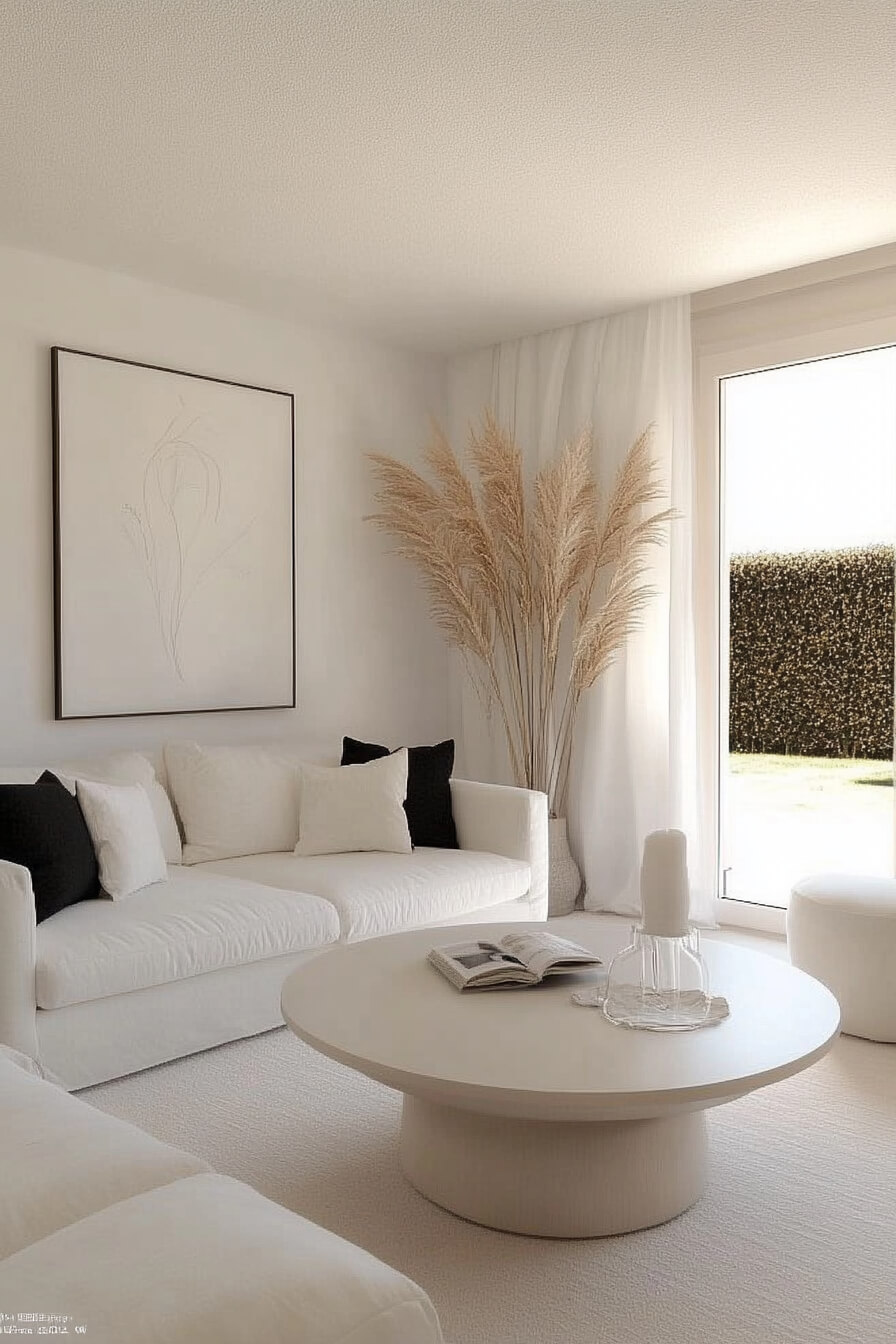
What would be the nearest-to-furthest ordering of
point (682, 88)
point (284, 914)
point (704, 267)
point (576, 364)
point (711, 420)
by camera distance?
point (682, 88) < point (284, 914) < point (704, 267) < point (711, 420) < point (576, 364)

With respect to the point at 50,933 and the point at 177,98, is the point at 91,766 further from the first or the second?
the point at 177,98

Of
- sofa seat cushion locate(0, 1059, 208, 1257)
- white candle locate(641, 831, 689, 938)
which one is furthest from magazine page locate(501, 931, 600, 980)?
sofa seat cushion locate(0, 1059, 208, 1257)

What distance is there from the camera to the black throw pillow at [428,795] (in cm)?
415

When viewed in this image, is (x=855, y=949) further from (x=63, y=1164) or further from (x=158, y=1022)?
(x=63, y=1164)

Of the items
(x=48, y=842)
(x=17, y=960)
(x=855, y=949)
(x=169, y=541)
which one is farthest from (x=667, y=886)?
(x=169, y=541)

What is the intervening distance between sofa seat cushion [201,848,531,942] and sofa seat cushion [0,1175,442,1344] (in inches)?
87.8

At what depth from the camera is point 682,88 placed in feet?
9.27

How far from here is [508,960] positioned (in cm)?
245

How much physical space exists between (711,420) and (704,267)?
0.68 meters

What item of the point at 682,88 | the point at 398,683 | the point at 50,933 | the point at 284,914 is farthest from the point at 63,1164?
the point at 398,683

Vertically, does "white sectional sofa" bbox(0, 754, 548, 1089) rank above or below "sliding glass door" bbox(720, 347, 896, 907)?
below

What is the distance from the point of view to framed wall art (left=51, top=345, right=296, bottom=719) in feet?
13.1

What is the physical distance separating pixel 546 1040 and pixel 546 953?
1.21 ft

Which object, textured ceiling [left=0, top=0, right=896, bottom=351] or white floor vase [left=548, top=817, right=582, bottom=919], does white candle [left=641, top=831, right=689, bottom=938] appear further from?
white floor vase [left=548, top=817, right=582, bottom=919]
